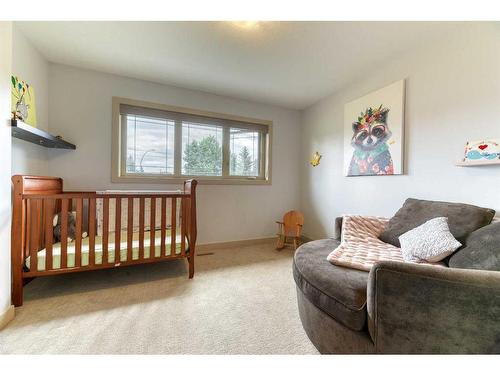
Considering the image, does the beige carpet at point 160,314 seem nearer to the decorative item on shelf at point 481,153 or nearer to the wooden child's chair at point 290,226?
the wooden child's chair at point 290,226

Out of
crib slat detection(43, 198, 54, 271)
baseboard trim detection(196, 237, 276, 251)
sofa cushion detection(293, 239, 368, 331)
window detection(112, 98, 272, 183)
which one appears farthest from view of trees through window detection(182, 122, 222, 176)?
sofa cushion detection(293, 239, 368, 331)

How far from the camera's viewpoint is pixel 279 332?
1.25m

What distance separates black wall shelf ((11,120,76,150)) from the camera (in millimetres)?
1391

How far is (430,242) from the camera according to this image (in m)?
1.28

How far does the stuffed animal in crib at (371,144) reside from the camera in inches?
83.6

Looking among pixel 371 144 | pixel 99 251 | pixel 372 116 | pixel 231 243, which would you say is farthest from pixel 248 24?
pixel 231 243

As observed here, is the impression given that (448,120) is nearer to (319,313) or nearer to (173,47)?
(319,313)

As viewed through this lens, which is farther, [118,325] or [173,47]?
[173,47]

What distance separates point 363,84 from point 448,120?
1.00 meters

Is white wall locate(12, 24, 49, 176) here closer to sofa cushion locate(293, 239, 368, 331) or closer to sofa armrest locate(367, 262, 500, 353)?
sofa cushion locate(293, 239, 368, 331)

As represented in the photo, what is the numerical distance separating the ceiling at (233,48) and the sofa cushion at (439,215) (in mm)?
1418

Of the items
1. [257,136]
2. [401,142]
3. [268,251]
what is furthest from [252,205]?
[401,142]

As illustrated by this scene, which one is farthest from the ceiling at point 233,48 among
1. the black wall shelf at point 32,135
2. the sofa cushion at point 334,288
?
the sofa cushion at point 334,288
